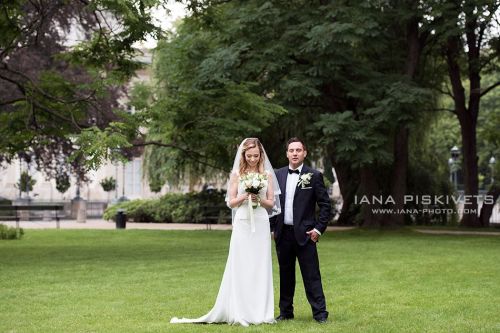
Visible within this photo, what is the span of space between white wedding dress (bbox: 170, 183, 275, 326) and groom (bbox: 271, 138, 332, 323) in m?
0.23

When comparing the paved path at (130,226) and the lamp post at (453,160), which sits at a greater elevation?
the lamp post at (453,160)

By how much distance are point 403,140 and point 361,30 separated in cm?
663

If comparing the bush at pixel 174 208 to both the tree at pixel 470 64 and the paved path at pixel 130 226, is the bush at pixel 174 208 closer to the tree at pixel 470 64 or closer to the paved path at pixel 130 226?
the paved path at pixel 130 226

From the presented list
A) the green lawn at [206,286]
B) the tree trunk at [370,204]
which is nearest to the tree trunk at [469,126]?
the tree trunk at [370,204]

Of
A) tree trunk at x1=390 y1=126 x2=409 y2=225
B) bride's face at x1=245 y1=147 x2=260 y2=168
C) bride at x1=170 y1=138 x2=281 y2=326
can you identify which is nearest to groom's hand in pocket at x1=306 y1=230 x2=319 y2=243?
bride at x1=170 y1=138 x2=281 y2=326

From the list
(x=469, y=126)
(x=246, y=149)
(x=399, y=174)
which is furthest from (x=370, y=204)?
(x=246, y=149)

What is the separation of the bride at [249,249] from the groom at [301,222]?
147 mm

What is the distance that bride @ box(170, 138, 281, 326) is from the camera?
34.9 ft

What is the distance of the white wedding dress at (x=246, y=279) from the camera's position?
10617 mm

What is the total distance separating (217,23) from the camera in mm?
24938

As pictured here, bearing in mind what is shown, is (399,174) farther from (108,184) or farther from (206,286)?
(108,184)

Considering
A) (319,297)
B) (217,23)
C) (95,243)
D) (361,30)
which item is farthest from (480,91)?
(319,297)

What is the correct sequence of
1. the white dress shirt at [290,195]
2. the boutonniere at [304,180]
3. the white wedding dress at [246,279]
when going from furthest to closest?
the white dress shirt at [290,195]
the boutonniere at [304,180]
the white wedding dress at [246,279]

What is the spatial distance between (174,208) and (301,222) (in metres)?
31.4
